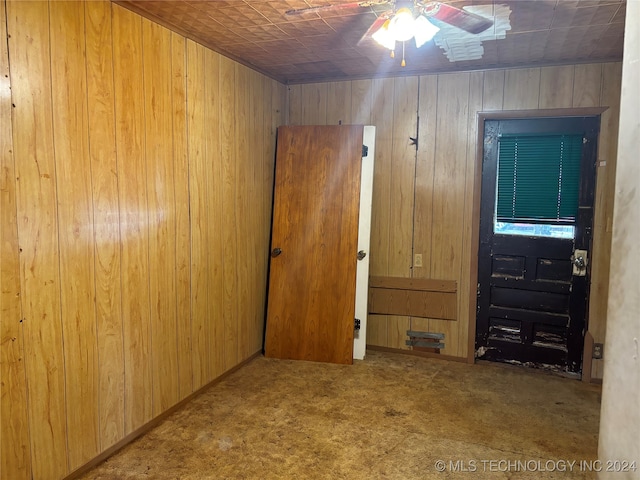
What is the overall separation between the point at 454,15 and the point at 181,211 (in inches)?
74.7

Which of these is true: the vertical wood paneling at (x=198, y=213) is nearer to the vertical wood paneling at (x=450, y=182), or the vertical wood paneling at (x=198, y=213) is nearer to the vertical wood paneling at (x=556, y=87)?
the vertical wood paneling at (x=450, y=182)

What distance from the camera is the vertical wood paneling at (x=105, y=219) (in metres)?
2.16

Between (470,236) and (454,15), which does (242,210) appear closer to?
(470,236)

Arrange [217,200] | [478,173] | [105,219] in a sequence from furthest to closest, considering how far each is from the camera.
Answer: [478,173] → [217,200] → [105,219]

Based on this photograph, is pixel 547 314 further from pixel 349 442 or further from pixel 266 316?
pixel 266 316

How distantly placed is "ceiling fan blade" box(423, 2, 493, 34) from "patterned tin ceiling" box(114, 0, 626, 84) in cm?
32

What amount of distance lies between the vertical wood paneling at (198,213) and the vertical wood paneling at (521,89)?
233 cm

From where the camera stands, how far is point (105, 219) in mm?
2260

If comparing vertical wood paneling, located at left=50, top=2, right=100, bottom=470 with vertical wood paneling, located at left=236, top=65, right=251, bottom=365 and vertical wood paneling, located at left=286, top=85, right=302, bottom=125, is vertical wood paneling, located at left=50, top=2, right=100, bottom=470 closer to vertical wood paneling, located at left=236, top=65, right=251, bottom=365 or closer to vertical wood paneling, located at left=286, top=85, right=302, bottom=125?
vertical wood paneling, located at left=236, top=65, right=251, bottom=365

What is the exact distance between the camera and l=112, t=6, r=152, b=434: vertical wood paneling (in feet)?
7.59

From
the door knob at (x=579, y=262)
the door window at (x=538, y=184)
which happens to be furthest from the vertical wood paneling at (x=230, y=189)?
the door knob at (x=579, y=262)

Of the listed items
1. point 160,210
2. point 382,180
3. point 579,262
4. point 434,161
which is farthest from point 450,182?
point 160,210

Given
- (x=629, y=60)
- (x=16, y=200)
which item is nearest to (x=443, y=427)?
(x=629, y=60)

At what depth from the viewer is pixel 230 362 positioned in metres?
3.43
